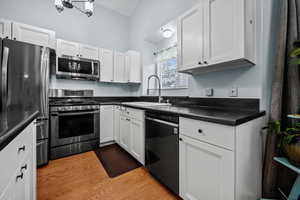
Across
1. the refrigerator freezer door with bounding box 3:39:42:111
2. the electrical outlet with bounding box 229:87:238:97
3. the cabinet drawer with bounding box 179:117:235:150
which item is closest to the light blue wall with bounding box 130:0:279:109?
the electrical outlet with bounding box 229:87:238:97

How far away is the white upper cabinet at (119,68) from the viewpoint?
322 cm

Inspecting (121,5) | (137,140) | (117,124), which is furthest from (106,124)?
(121,5)

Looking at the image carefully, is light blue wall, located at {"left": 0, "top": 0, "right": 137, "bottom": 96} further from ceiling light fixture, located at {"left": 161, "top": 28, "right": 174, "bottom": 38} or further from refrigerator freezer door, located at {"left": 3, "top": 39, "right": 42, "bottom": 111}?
ceiling light fixture, located at {"left": 161, "top": 28, "right": 174, "bottom": 38}

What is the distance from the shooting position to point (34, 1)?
103 inches

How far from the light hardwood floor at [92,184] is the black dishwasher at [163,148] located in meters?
0.16

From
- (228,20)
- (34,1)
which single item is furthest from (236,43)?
(34,1)

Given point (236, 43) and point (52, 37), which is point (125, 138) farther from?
point (52, 37)

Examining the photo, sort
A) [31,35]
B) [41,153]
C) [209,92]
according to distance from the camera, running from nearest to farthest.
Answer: [209,92]
[41,153]
[31,35]

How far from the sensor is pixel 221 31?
1.26 metres

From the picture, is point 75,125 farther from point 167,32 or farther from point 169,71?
point 167,32

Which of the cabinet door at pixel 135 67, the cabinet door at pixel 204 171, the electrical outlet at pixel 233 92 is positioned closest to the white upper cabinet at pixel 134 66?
the cabinet door at pixel 135 67

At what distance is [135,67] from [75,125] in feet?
6.07

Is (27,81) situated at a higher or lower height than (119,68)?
lower

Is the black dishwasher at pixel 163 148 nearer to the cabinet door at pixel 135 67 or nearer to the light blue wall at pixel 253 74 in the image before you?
the light blue wall at pixel 253 74
